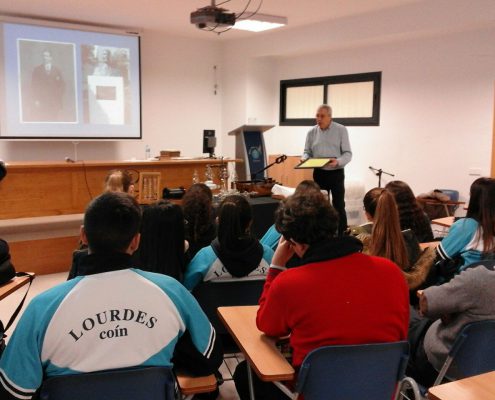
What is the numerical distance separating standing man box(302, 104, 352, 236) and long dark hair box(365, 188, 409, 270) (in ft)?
10.6

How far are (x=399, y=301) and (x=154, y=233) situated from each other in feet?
4.19

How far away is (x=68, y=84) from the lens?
6.89 meters

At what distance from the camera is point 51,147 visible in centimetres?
703

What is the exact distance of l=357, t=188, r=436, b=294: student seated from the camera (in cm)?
237

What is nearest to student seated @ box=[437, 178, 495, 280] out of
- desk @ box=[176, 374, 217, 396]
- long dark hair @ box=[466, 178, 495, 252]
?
long dark hair @ box=[466, 178, 495, 252]

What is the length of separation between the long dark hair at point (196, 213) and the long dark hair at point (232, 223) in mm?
441

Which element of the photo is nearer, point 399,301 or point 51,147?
point 399,301

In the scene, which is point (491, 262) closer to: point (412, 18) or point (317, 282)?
point (317, 282)

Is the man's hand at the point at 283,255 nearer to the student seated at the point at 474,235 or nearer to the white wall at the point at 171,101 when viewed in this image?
the student seated at the point at 474,235

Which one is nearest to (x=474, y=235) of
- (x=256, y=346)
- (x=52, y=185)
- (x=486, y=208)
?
(x=486, y=208)

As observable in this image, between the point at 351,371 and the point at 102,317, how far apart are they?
29.1 inches

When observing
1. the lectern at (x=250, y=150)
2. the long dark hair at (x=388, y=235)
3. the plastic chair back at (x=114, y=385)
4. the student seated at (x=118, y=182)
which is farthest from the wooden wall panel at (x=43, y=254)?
the plastic chair back at (x=114, y=385)

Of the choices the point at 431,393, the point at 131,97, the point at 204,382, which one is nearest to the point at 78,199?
the point at 131,97

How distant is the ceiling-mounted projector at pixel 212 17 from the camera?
4.43m
